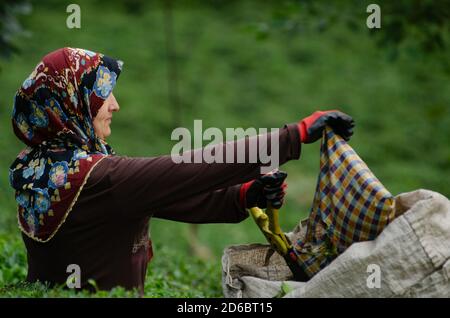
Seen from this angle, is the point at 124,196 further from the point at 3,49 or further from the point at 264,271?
the point at 3,49

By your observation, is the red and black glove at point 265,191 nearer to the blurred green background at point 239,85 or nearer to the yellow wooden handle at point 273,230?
the yellow wooden handle at point 273,230

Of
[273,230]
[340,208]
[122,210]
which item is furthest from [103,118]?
[340,208]

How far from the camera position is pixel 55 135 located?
3082 mm

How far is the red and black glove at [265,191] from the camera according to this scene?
3021 millimetres

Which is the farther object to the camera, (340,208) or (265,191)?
(265,191)

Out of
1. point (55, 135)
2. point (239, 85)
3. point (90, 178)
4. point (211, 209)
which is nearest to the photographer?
point (90, 178)

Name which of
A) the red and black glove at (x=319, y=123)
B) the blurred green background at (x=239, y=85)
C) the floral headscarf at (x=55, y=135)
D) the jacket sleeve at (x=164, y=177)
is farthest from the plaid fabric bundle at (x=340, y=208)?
the blurred green background at (x=239, y=85)

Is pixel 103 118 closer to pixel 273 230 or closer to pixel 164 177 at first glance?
pixel 164 177

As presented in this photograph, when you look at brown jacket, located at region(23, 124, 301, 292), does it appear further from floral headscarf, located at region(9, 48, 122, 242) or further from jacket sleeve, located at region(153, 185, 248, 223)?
jacket sleeve, located at region(153, 185, 248, 223)

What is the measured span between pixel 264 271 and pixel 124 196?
28.7 inches

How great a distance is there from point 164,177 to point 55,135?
0.54 metres

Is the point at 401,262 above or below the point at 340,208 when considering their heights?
below

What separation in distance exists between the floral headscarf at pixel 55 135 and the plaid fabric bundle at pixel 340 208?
899mm

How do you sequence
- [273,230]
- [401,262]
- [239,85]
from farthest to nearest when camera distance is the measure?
[239,85] < [273,230] < [401,262]
